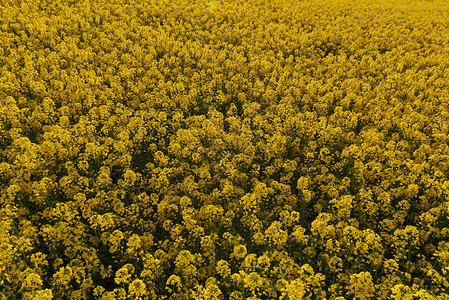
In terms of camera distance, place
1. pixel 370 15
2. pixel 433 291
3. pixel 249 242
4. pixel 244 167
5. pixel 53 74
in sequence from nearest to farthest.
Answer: pixel 433 291 → pixel 249 242 → pixel 244 167 → pixel 53 74 → pixel 370 15

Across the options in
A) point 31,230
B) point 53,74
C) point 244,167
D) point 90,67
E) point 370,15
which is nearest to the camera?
point 31,230

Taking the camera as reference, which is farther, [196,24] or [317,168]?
[196,24]

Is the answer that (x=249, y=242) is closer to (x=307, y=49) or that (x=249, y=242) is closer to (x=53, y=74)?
(x=53, y=74)

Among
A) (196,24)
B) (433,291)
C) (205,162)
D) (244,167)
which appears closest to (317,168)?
(244,167)

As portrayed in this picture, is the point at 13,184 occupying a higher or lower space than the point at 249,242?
higher

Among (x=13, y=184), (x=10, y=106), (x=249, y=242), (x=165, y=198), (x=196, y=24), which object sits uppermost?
(x=196, y=24)

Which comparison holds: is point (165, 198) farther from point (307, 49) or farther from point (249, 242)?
point (307, 49)
